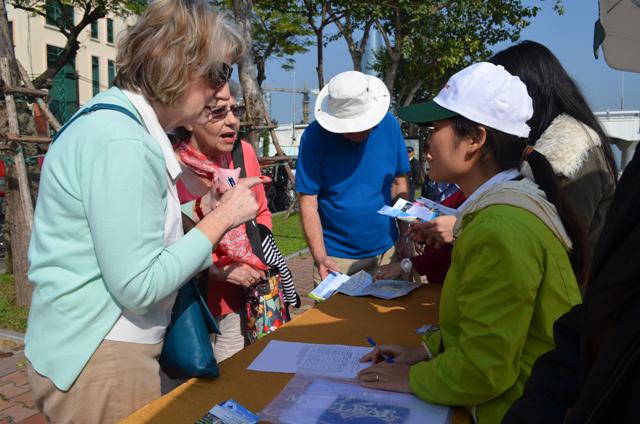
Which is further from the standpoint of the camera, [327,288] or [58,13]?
[58,13]

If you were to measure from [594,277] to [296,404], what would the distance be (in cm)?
90

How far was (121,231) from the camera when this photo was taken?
1310mm

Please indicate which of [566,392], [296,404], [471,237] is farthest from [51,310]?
[566,392]

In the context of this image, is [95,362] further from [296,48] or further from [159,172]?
[296,48]

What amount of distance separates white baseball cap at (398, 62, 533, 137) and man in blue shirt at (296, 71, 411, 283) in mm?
1380

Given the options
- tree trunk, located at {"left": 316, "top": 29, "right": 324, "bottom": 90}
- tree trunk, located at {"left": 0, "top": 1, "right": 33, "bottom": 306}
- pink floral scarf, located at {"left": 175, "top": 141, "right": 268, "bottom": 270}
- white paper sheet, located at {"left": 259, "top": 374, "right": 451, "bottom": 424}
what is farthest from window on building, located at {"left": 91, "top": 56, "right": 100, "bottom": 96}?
white paper sheet, located at {"left": 259, "top": 374, "right": 451, "bottom": 424}

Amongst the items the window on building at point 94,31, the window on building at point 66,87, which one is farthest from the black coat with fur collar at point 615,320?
the window on building at point 94,31

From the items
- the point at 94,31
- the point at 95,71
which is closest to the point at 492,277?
the point at 95,71

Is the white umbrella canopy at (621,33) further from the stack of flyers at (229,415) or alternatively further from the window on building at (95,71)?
the window on building at (95,71)

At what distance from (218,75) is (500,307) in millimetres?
1010

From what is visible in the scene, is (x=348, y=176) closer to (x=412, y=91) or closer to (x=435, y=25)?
(x=435, y=25)

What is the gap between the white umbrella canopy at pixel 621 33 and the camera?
808 millimetres

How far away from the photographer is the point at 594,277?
79 centimetres

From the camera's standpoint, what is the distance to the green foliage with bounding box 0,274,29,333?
15.1 feet
